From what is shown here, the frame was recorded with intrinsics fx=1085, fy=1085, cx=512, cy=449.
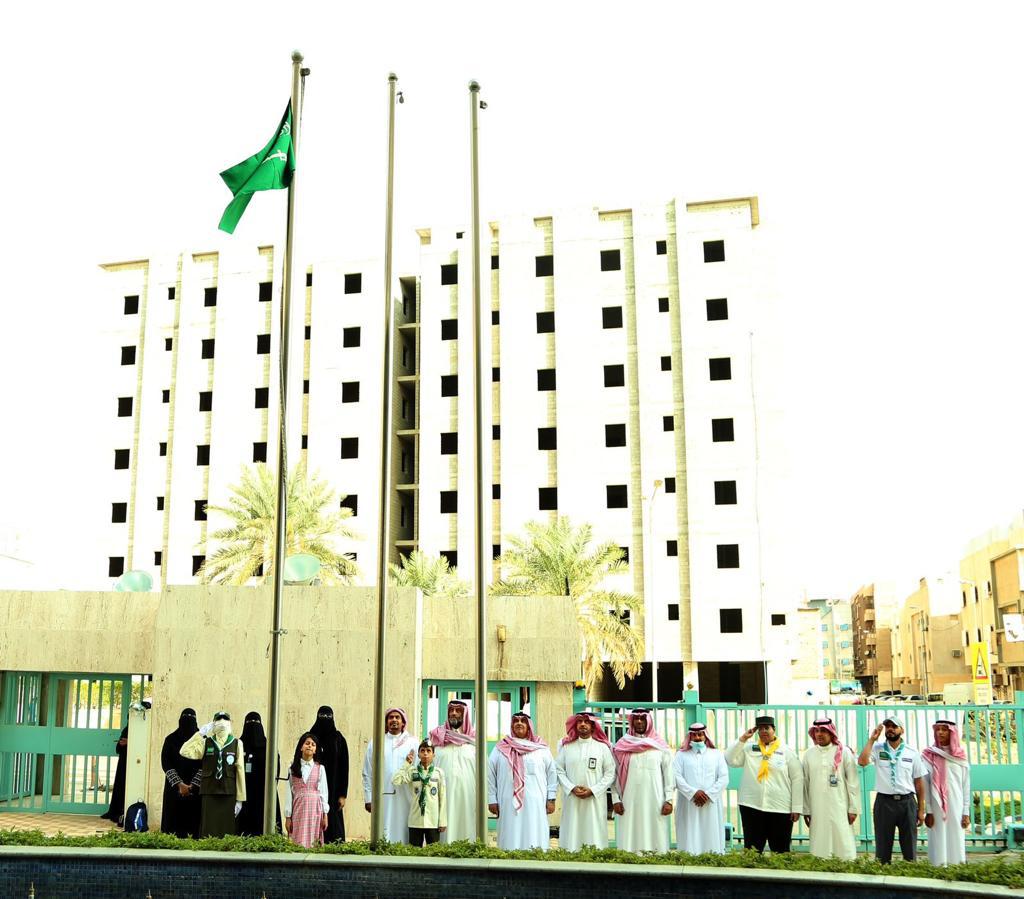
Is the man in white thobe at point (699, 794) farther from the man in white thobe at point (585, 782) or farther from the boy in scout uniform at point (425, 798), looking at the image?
the boy in scout uniform at point (425, 798)

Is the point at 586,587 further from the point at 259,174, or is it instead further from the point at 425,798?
the point at 259,174

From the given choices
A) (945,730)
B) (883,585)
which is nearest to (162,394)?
(945,730)

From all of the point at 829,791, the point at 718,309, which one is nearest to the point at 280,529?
the point at 829,791

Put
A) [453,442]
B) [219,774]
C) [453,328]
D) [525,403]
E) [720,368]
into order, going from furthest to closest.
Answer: [453,328], [453,442], [525,403], [720,368], [219,774]

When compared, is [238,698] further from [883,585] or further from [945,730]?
[883,585]

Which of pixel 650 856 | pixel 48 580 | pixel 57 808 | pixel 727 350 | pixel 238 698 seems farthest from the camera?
pixel 48 580

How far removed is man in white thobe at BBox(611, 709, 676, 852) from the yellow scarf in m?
0.87

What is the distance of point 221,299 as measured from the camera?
183ft

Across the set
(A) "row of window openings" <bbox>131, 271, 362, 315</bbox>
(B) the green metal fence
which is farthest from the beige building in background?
(A) "row of window openings" <bbox>131, 271, 362, 315</bbox>

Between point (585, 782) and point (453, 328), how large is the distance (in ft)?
142

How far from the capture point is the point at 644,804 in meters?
10.6

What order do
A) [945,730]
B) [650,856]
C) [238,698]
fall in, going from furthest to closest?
1. [238,698]
2. [945,730]
3. [650,856]

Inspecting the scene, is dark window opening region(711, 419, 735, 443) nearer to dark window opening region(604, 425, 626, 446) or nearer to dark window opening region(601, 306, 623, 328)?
dark window opening region(604, 425, 626, 446)

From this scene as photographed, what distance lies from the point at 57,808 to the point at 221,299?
142 ft
